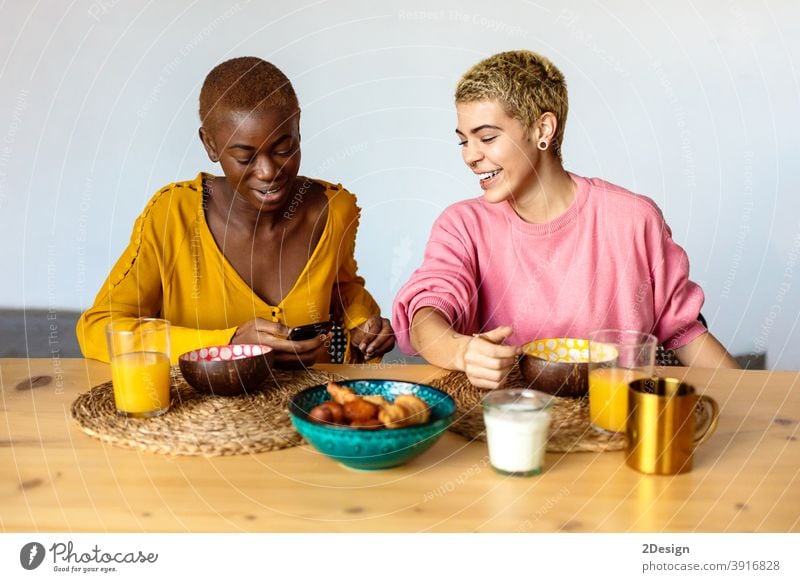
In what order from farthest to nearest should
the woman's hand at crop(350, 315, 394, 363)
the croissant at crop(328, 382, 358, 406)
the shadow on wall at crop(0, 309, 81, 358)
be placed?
the shadow on wall at crop(0, 309, 81, 358)
the woman's hand at crop(350, 315, 394, 363)
the croissant at crop(328, 382, 358, 406)

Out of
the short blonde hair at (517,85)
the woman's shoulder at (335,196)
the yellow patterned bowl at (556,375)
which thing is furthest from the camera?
the woman's shoulder at (335,196)

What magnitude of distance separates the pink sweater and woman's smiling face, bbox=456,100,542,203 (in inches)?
3.7

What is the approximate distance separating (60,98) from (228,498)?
57.7 inches

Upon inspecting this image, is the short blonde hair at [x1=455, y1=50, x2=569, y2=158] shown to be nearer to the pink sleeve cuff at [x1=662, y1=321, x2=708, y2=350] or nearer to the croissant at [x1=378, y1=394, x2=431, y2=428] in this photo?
the pink sleeve cuff at [x1=662, y1=321, x2=708, y2=350]

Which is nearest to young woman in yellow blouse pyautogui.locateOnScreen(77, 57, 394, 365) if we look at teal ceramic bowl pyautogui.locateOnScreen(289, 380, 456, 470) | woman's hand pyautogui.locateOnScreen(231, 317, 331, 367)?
woman's hand pyautogui.locateOnScreen(231, 317, 331, 367)

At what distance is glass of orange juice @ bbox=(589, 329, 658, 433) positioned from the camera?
80 centimetres

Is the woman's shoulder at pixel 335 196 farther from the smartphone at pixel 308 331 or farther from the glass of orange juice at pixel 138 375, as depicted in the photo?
the glass of orange juice at pixel 138 375

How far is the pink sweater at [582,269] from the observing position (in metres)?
1.28

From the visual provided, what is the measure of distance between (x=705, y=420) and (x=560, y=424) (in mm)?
156

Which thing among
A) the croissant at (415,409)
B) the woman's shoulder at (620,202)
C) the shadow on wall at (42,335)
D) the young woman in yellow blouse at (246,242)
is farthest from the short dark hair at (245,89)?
the shadow on wall at (42,335)

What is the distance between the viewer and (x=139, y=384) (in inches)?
33.3

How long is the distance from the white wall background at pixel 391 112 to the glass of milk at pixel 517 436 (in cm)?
119
